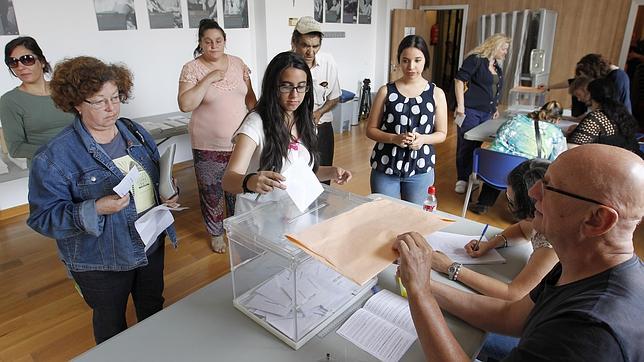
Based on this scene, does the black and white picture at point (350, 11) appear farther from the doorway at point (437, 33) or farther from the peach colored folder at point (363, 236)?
the peach colored folder at point (363, 236)

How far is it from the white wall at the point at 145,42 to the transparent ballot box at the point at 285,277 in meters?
3.27

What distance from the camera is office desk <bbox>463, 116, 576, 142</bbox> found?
3348 millimetres

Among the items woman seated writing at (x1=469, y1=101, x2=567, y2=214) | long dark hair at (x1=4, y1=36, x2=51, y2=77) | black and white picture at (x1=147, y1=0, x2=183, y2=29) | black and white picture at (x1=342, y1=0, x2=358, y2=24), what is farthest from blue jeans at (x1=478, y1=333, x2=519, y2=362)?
black and white picture at (x1=342, y1=0, x2=358, y2=24)

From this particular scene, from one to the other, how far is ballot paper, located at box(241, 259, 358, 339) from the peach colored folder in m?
0.10

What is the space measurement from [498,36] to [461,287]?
3.39 metres

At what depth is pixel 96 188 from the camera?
142 cm

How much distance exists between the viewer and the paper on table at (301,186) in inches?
50.4

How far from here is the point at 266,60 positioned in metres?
5.30

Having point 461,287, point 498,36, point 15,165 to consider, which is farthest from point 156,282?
point 498,36

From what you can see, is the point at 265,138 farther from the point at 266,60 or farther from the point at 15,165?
the point at 266,60

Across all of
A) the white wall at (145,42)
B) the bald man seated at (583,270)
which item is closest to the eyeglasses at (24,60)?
the white wall at (145,42)

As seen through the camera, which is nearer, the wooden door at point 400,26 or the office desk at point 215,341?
the office desk at point 215,341

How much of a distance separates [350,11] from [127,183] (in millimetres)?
6195

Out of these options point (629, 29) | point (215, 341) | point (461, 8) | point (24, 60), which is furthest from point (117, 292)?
point (461, 8)
